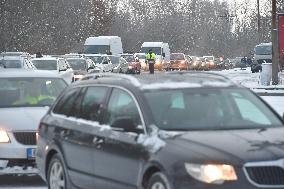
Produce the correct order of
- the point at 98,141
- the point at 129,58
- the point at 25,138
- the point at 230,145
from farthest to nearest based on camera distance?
1. the point at 129,58
2. the point at 25,138
3. the point at 98,141
4. the point at 230,145

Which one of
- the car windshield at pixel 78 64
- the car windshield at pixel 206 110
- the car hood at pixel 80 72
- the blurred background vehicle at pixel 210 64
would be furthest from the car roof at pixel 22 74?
the blurred background vehicle at pixel 210 64

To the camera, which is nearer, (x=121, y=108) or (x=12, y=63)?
(x=121, y=108)

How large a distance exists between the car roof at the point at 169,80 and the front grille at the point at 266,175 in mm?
1540

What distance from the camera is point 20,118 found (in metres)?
10.9

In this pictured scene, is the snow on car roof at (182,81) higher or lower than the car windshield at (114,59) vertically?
higher

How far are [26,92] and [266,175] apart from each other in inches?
242

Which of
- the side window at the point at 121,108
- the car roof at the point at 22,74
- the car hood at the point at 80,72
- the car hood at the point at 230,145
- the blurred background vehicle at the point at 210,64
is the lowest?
the blurred background vehicle at the point at 210,64

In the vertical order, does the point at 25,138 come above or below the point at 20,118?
below

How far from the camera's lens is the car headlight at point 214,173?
21.7ft

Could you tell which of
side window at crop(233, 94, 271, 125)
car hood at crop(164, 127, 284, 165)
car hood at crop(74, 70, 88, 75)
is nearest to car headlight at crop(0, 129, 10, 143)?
side window at crop(233, 94, 271, 125)

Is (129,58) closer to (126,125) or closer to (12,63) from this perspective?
(12,63)

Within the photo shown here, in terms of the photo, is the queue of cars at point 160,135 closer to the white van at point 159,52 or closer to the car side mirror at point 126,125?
the car side mirror at point 126,125

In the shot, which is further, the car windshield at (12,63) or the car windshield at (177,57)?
the car windshield at (177,57)

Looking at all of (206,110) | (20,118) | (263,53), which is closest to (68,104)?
(20,118)
